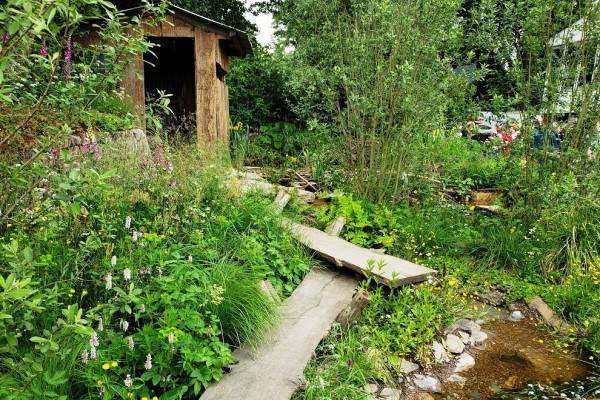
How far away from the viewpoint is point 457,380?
13.4 feet

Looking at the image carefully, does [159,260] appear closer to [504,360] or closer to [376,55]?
[504,360]

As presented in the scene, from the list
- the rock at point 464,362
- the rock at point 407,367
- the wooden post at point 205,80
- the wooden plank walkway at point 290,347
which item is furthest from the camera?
the wooden post at point 205,80

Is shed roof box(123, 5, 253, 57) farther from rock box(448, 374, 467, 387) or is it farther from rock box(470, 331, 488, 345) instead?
rock box(448, 374, 467, 387)

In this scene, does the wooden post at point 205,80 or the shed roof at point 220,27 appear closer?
the shed roof at point 220,27

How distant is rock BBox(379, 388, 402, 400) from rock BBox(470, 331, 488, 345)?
4.28 feet

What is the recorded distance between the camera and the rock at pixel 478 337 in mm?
4734

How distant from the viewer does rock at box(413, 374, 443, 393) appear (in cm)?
390

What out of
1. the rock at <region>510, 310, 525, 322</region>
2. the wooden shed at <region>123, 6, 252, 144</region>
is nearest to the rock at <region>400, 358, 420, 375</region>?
the rock at <region>510, 310, 525, 322</region>

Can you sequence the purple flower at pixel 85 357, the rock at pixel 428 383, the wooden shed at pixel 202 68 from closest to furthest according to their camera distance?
the purple flower at pixel 85 357, the rock at pixel 428 383, the wooden shed at pixel 202 68

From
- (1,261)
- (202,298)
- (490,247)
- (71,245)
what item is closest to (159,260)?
(202,298)

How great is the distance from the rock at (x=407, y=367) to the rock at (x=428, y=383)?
6 cm

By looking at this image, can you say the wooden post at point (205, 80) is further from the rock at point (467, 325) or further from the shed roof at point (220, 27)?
the rock at point (467, 325)

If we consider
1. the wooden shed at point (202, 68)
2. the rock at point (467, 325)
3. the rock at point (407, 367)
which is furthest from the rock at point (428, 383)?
the wooden shed at point (202, 68)

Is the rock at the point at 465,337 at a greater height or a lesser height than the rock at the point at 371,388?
lesser
